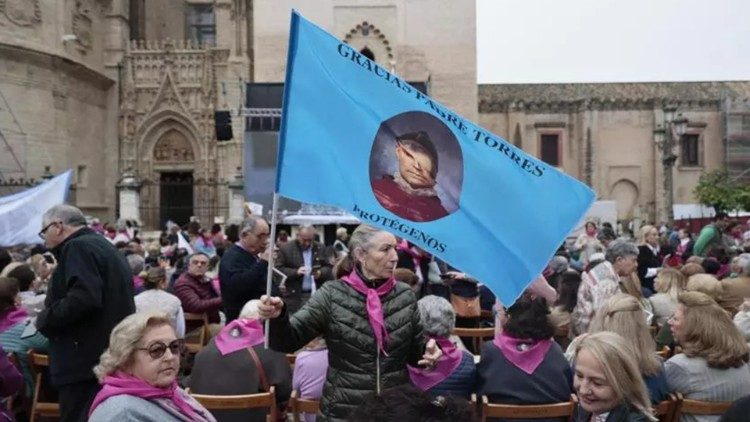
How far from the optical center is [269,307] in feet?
10.5

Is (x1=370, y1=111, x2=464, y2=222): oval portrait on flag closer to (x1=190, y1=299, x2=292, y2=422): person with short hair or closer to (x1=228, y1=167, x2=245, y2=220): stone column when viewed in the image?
(x1=190, y1=299, x2=292, y2=422): person with short hair

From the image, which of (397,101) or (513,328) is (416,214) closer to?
(397,101)

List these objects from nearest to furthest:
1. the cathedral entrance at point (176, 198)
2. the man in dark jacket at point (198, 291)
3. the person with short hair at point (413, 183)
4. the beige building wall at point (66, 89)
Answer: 1. the person with short hair at point (413, 183)
2. the man in dark jacket at point (198, 291)
3. the beige building wall at point (66, 89)
4. the cathedral entrance at point (176, 198)

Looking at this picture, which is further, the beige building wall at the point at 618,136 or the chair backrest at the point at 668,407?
the beige building wall at the point at 618,136

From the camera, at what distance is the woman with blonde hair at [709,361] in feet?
12.5

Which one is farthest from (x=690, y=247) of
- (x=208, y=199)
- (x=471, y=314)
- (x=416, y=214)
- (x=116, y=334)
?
(x=208, y=199)

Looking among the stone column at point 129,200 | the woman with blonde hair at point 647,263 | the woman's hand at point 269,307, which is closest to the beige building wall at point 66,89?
the stone column at point 129,200

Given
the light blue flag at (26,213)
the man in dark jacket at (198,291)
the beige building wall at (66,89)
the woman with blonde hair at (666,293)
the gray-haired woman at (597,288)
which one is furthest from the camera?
the beige building wall at (66,89)

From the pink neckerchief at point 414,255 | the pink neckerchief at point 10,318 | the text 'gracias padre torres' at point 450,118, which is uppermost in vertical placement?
the text 'gracias padre torres' at point 450,118

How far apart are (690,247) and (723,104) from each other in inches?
1136

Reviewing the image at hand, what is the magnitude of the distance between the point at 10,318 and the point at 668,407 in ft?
13.9

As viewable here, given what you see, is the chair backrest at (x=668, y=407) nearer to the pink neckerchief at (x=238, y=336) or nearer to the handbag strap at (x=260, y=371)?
the handbag strap at (x=260, y=371)

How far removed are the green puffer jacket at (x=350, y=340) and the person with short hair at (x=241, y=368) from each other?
835 mm

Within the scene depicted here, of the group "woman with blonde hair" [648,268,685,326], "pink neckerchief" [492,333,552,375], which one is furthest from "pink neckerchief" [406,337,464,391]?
"woman with blonde hair" [648,268,685,326]
